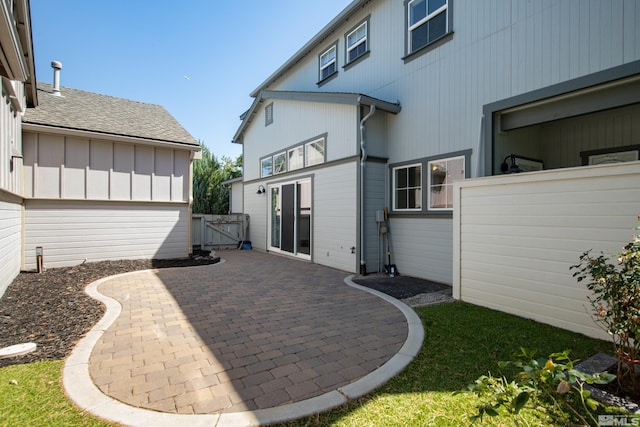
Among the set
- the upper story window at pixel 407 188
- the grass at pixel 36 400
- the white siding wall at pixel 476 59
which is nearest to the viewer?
the grass at pixel 36 400

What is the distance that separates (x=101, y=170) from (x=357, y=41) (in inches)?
327

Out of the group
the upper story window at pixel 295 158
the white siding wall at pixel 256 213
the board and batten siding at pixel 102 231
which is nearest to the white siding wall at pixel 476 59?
the upper story window at pixel 295 158

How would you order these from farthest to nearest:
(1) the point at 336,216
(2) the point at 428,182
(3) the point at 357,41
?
1. (3) the point at 357,41
2. (1) the point at 336,216
3. (2) the point at 428,182

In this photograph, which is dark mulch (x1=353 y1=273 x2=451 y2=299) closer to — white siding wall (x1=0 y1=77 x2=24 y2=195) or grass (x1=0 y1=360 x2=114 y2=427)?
grass (x1=0 y1=360 x2=114 y2=427)

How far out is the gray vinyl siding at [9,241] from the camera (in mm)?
5386

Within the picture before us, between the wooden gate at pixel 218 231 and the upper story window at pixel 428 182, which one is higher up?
the upper story window at pixel 428 182

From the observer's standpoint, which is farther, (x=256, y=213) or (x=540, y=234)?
(x=256, y=213)

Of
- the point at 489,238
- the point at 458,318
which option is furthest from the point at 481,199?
the point at 458,318

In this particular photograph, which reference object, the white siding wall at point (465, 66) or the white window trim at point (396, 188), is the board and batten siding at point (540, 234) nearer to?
the white siding wall at point (465, 66)

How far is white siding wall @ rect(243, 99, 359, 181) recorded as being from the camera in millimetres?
7988

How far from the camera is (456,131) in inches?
252

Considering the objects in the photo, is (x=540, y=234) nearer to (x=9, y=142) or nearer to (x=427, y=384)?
(x=427, y=384)

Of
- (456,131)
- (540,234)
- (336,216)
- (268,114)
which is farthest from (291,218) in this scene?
(540,234)

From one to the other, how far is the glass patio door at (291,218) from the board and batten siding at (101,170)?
3163 millimetres
